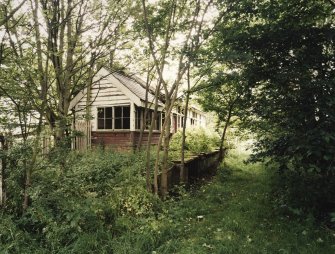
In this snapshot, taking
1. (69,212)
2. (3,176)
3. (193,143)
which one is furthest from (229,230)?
(193,143)

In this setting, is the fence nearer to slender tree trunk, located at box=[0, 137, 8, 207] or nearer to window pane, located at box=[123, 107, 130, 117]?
slender tree trunk, located at box=[0, 137, 8, 207]

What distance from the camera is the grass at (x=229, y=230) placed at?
457cm

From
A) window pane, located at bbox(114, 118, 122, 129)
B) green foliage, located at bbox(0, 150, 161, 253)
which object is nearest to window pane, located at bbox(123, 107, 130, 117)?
window pane, located at bbox(114, 118, 122, 129)

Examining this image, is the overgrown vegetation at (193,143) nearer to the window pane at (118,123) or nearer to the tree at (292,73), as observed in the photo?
the window pane at (118,123)

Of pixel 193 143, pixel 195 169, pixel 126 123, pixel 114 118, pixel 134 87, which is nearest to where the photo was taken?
pixel 195 169

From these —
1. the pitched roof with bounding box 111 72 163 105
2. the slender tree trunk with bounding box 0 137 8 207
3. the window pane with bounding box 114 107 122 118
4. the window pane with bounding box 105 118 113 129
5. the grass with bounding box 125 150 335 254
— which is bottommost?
the grass with bounding box 125 150 335 254

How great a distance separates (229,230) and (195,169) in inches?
209

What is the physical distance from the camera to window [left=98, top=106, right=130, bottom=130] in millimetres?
14789

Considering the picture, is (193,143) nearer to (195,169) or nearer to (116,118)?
(195,169)

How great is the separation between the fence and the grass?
36.2 inches

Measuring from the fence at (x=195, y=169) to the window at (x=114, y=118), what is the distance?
476 centimetres

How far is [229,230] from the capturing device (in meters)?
5.32

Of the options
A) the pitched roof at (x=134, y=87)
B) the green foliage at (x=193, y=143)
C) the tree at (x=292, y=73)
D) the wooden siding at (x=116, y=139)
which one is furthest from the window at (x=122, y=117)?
the tree at (x=292, y=73)

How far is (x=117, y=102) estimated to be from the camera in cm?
1473
